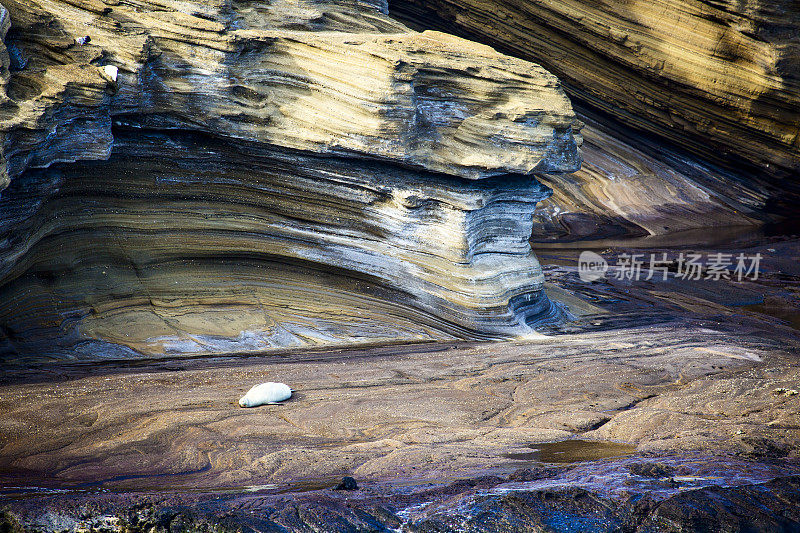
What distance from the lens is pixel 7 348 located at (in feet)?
22.9

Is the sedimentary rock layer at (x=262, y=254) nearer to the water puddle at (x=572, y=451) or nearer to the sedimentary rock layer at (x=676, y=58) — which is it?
the water puddle at (x=572, y=451)

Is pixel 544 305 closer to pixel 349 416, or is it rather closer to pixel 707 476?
pixel 349 416

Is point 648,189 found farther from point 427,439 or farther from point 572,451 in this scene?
point 427,439

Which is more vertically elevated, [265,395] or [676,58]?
[676,58]

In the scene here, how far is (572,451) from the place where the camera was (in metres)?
4.84

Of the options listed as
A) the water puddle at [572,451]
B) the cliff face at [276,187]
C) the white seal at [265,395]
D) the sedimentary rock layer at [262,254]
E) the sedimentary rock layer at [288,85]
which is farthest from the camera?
the sedimentary rock layer at [262,254]

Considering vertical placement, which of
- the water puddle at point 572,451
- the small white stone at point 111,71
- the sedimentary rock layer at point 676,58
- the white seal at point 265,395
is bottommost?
the white seal at point 265,395

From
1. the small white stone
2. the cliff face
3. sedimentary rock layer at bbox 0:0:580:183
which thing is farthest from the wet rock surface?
the small white stone

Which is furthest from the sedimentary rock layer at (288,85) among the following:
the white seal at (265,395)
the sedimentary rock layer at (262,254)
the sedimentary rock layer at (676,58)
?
the sedimentary rock layer at (676,58)

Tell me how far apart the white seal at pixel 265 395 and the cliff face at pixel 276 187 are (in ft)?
6.99

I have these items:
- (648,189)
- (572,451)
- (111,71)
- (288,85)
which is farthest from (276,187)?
(648,189)

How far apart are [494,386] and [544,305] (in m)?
2.83

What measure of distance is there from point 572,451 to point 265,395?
2614mm

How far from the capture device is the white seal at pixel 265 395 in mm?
5656
